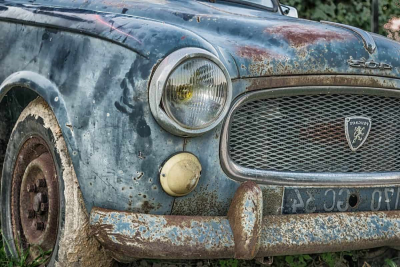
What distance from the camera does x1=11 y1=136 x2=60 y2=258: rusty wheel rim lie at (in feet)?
7.98

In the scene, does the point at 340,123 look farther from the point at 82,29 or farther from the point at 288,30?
the point at 82,29

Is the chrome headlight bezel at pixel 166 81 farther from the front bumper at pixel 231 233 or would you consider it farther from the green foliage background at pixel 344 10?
the green foliage background at pixel 344 10

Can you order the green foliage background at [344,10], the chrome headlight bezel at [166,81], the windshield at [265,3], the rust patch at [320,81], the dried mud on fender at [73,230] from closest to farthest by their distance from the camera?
1. the chrome headlight bezel at [166,81]
2. the dried mud on fender at [73,230]
3. the rust patch at [320,81]
4. the windshield at [265,3]
5. the green foliage background at [344,10]

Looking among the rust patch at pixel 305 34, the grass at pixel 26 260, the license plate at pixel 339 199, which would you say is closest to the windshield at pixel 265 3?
the rust patch at pixel 305 34

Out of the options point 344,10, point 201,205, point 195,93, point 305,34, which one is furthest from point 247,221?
point 344,10

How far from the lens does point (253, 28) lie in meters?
2.69

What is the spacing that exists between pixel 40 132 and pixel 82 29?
437mm

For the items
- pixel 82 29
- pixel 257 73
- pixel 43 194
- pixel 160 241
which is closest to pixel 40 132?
pixel 43 194

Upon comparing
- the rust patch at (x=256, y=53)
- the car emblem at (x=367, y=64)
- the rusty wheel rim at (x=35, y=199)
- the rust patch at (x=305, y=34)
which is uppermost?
the rust patch at (x=305, y=34)

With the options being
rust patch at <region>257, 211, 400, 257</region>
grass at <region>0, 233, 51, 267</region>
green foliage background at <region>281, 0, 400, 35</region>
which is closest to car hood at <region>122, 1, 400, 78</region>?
rust patch at <region>257, 211, 400, 257</region>

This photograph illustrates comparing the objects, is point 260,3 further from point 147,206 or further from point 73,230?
point 73,230

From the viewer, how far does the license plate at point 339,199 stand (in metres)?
2.46

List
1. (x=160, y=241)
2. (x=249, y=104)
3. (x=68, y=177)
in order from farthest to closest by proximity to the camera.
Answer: (x=249, y=104) → (x=68, y=177) → (x=160, y=241)

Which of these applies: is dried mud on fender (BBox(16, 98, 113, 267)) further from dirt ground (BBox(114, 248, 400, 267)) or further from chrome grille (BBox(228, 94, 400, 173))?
chrome grille (BBox(228, 94, 400, 173))
